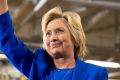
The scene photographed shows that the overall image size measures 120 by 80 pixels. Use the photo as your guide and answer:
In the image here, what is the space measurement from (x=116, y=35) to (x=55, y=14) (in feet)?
14.2

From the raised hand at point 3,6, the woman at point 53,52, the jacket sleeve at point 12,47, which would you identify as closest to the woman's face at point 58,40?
the woman at point 53,52

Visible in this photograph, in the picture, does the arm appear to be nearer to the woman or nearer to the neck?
the woman

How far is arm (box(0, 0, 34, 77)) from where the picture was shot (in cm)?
139

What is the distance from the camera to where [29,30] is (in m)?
5.94

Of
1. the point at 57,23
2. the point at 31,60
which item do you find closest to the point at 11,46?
the point at 31,60

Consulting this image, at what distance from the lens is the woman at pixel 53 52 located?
4.56ft

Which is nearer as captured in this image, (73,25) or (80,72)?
(80,72)

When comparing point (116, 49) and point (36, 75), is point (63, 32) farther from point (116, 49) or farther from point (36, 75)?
point (116, 49)

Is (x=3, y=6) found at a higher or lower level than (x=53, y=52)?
higher

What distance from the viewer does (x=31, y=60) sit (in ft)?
4.77

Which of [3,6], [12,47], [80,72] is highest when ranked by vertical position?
[3,6]

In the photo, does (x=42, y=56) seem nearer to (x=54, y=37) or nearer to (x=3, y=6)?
(x=54, y=37)

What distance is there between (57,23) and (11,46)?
0.78ft

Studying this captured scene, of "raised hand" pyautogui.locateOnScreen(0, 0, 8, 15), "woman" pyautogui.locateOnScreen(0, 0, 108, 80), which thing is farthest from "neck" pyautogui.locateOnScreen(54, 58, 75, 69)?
"raised hand" pyautogui.locateOnScreen(0, 0, 8, 15)
